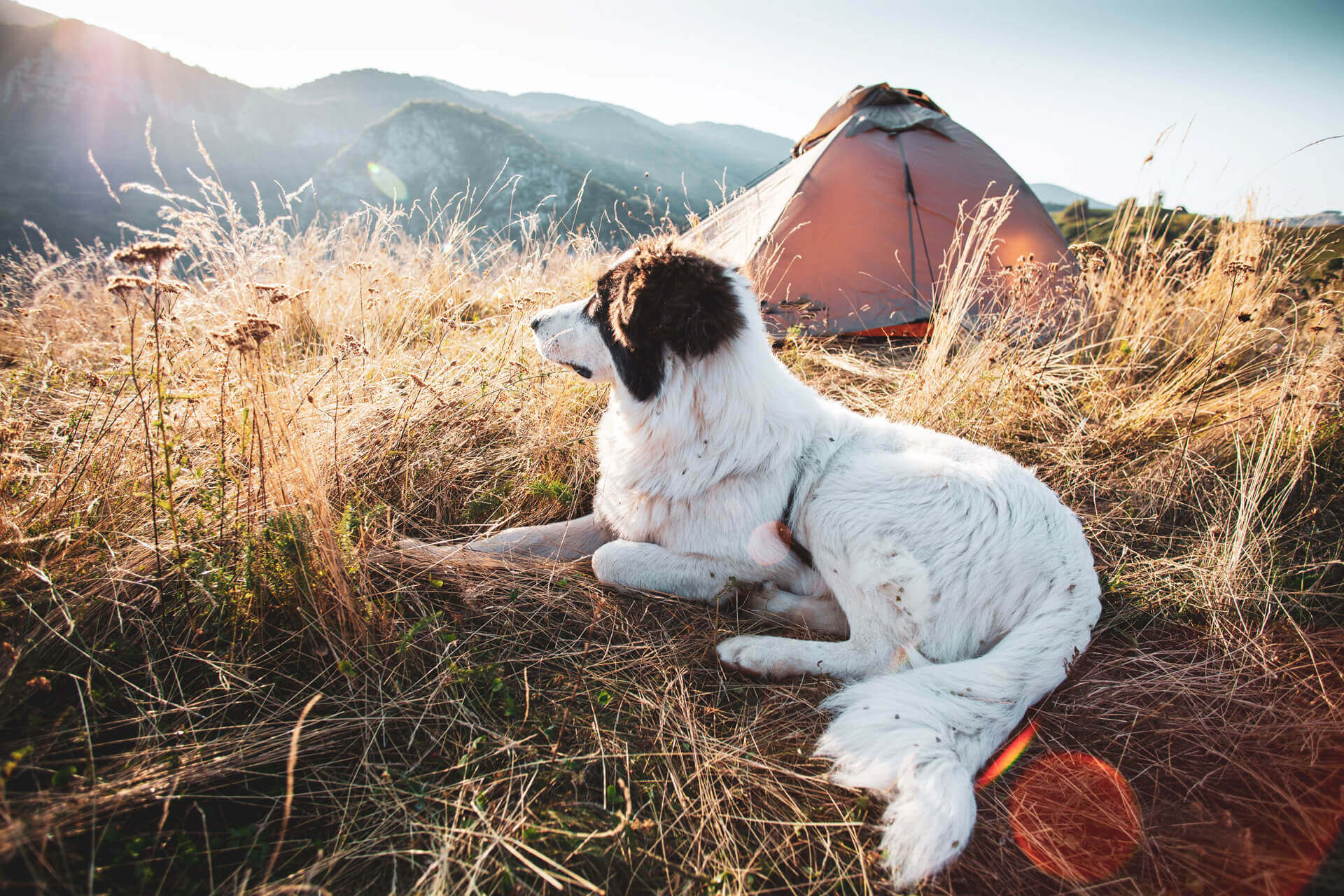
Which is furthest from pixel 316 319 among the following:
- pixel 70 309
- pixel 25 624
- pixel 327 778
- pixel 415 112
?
pixel 415 112

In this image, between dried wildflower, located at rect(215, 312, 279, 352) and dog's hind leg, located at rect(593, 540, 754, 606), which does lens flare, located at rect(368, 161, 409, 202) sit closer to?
dried wildflower, located at rect(215, 312, 279, 352)

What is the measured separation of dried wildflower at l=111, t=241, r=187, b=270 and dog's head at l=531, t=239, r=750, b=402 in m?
1.19

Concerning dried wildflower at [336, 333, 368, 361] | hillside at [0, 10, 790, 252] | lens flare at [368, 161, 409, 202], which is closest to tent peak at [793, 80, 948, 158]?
dried wildflower at [336, 333, 368, 361]

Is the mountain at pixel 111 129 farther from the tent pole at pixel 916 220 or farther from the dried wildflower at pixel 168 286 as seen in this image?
the dried wildflower at pixel 168 286

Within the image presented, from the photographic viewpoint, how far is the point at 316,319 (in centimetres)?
456

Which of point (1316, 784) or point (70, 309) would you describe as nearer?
point (1316, 784)

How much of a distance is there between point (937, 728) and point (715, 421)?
1.25m

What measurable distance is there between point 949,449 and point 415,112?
2273 inches

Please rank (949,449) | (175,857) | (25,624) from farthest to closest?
(949,449)
(25,624)
(175,857)

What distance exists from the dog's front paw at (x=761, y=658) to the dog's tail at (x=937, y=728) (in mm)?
217

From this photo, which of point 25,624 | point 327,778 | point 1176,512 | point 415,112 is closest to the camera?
point 327,778

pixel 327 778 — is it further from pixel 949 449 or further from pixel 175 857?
pixel 949 449

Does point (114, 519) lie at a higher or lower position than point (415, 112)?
lower

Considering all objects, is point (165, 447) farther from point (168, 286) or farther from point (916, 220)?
point (916, 220)
